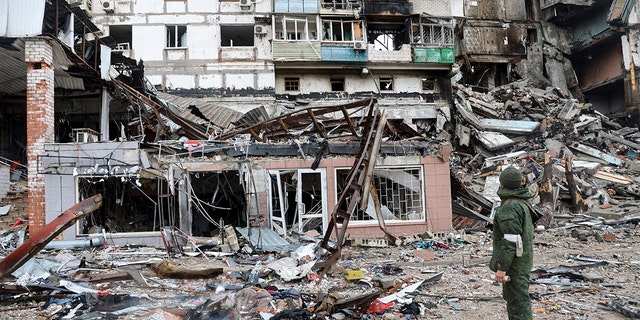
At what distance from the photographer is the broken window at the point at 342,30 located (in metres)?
24.2

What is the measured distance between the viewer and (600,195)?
16438 mm

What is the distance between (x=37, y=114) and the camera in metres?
9.88

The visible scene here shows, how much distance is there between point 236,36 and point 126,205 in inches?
580

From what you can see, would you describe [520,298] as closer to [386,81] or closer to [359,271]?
[359,271]

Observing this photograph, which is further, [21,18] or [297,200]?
[297,200]

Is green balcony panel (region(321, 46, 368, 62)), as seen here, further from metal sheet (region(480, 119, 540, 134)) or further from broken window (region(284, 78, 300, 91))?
metal sheet (region(480, 119, 540, 134))

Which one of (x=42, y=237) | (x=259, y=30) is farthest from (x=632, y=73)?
(x=42, y=237)

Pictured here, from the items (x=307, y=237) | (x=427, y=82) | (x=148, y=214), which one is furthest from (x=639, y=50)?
(x=148, y=214)

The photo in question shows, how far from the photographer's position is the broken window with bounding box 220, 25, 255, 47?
23520mm

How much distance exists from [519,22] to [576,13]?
3.98 metres

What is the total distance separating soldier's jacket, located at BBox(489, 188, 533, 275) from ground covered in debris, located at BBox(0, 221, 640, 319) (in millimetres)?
1521

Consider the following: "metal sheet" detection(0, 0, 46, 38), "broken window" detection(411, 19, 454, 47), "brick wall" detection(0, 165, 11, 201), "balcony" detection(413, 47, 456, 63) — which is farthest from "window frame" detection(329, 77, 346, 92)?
"metal sheet" detection(0, 0, 46, 38)

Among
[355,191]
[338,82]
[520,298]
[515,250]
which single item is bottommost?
[520,298]

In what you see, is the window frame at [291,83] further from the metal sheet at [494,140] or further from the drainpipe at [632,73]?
the drainpipe at [632,73]
